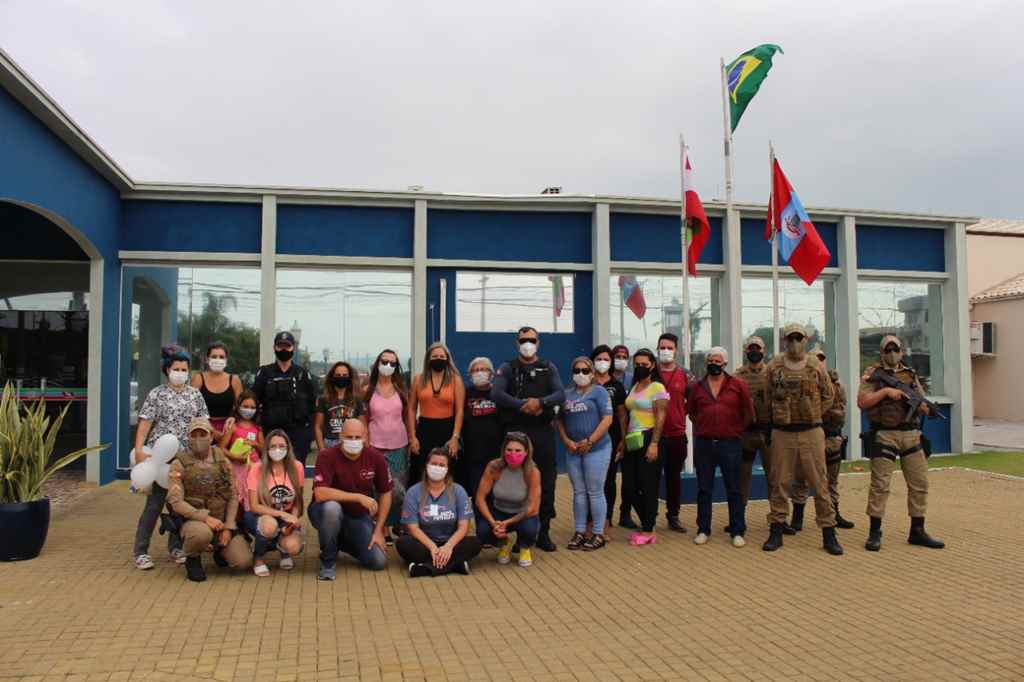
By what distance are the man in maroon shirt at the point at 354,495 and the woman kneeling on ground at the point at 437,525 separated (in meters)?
0.26

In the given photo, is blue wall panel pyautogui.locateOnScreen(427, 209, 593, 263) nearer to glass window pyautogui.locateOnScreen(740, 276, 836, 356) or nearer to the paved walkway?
glass window pyautogui.locateOnScreen(740, 276, 836, 356)

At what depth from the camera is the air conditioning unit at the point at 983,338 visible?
23406mm

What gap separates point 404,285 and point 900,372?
6.74 m

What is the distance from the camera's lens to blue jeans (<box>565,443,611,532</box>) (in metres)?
7.18

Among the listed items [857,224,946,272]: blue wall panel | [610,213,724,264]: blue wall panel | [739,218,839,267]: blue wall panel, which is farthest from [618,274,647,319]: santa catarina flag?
[857,224,946,272]: blue wall panel

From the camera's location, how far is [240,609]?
213 inches

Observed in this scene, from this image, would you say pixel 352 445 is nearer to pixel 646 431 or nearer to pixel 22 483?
pixel 646 431

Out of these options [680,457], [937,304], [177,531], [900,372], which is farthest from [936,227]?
[177,531]

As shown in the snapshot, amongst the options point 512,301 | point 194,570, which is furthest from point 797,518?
point 194,570

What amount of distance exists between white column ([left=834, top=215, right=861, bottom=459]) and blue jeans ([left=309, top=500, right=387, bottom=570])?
29.6 feet

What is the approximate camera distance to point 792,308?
1304cm

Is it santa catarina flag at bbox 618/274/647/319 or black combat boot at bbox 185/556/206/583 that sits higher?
santa catarina flag at bbox 618/274/647/319

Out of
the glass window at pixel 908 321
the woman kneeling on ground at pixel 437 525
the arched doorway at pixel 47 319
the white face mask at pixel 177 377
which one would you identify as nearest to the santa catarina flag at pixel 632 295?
the glass window at pixel 908 321

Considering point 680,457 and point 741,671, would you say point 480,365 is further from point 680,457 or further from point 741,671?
point 741,671
